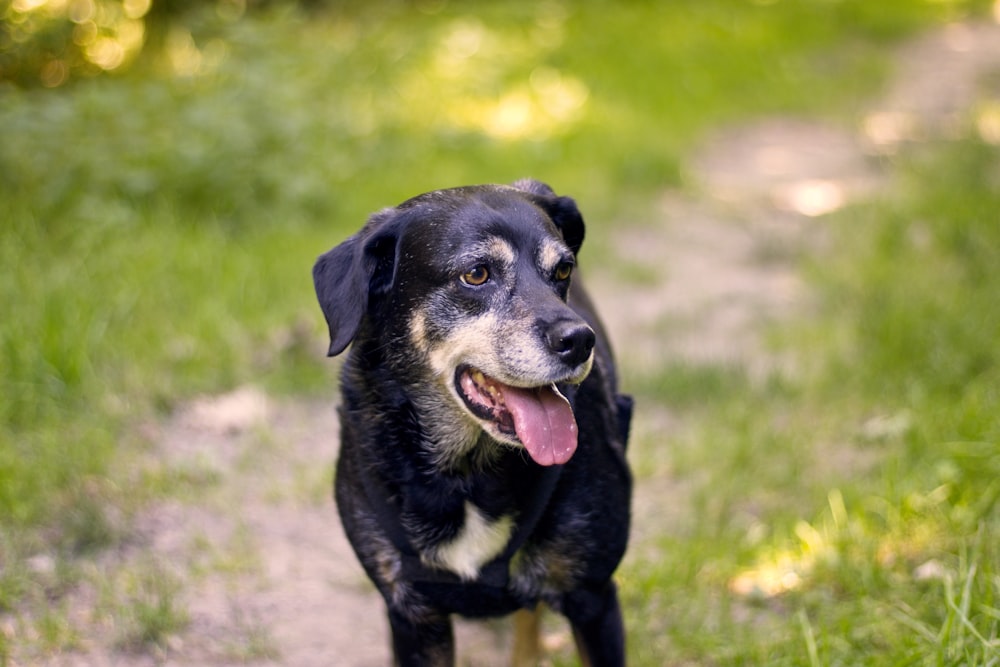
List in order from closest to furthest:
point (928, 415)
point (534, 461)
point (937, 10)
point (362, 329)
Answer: point (534, 461) < point (362, 329) < point (928, 415) < point (937, 10)

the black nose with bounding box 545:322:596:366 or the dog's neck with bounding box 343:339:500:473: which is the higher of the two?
the black nose with bounding box 545:322:596:366

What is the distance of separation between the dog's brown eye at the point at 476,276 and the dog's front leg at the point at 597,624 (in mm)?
830

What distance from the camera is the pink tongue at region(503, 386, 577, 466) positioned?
98.3 inches

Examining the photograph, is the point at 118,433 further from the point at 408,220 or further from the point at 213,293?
the point at 408,220

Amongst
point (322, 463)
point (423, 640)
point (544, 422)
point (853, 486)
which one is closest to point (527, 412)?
point (544, 422)

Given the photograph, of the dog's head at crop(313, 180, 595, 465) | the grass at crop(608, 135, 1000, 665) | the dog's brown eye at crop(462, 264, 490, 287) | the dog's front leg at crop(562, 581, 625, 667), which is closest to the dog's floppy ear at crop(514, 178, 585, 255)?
the dog's head at crop(313, 180, 595, 465)

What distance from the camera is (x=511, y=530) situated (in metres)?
2.67

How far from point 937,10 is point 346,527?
39.6 ft

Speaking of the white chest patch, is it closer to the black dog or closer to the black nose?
the black dog

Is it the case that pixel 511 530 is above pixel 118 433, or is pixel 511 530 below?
above

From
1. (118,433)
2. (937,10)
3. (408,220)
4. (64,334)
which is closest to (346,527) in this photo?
(408,220)

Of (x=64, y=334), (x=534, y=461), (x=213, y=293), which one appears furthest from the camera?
(x=213, y=293)

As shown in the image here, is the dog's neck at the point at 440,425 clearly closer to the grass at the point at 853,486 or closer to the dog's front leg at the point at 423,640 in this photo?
the dog's front leg at the point at 423,640

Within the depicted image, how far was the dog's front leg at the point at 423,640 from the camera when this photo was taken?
9.04ft
